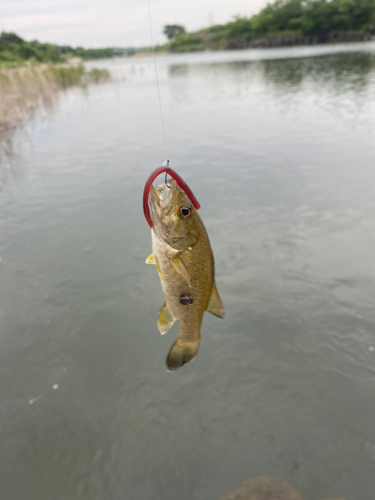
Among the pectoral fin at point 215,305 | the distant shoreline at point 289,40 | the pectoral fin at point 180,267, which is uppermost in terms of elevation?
the distant shoreline at point 289,40

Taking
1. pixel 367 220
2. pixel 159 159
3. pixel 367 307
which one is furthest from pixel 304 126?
pixel 367 307

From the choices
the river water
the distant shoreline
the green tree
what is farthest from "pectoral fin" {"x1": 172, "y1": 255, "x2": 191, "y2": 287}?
the green tree

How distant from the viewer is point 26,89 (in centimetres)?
2225

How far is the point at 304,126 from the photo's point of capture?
46.9 ft

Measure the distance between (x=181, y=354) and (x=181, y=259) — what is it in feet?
2.37

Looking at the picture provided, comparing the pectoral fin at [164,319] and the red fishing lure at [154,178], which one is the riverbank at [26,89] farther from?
the red fishing lure at [154,178]

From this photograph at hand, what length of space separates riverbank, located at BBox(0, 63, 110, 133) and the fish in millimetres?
16344

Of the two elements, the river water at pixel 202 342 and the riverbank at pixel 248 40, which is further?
the riverbank at pixel 248 40

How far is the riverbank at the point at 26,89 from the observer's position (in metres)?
17.4

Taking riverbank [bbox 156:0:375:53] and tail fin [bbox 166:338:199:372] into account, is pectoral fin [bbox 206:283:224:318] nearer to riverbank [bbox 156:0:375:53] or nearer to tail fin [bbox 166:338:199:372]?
tail fin [bbox 166:338:199:372]

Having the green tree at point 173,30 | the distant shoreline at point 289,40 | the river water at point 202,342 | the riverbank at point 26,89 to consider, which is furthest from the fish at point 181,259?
the green tree at point 173,30

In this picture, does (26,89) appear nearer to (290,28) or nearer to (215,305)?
(215,305)

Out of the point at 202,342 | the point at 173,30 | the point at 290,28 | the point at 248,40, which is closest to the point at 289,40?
the point at 290,28

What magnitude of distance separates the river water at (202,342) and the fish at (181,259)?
226cm
